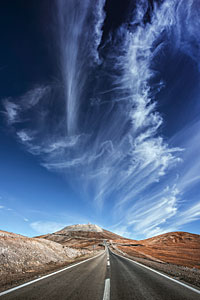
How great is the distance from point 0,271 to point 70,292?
625 centimetres

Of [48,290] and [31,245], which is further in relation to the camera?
[31,245]

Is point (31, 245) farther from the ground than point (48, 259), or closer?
farther from the ground

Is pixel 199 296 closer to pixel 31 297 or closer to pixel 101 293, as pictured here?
pixel 101 293

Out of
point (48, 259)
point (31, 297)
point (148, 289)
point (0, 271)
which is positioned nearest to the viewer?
point (31, 297)

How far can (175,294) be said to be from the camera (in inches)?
227

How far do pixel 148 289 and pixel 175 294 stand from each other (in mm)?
1069

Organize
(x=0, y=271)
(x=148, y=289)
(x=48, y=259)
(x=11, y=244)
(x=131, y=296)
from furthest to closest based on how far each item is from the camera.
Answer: (x=48, y=259), (x=11, y=244), (x=0, y=271), (x=148, y=289), (x=131, y=296)

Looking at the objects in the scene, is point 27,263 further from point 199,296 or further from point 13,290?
point 199,296

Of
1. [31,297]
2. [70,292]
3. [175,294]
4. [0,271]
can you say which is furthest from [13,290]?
[175,294]

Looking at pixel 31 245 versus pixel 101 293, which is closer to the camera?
pixel 101 293

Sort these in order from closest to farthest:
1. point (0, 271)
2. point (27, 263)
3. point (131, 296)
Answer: point (131, 296), point (0, 271), point (27, 263)

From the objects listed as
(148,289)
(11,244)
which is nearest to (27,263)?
(11,244)

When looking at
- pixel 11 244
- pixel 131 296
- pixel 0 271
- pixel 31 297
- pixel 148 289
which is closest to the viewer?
pixel 31 297

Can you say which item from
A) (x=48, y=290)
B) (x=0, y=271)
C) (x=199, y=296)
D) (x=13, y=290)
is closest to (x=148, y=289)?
(x=199, y=296)
